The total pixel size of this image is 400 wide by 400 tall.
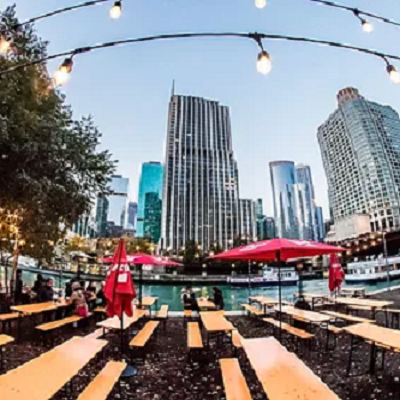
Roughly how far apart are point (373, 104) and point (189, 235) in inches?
4153

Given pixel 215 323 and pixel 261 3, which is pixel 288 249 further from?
pixel 261 3

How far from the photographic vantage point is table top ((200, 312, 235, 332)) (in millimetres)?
6453

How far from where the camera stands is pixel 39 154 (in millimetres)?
10352

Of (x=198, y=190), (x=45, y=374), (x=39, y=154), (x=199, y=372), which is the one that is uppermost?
(x=198, y=190)

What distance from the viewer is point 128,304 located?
610cm

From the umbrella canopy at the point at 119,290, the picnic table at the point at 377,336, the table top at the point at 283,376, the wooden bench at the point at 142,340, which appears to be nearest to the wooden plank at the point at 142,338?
the wooden bench at the point at 142,340

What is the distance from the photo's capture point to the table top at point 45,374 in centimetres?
287

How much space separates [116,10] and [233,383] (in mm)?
5217

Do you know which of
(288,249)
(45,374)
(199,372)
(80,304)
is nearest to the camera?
(45,374)

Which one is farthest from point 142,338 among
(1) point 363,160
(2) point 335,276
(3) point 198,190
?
(1) point 363,160

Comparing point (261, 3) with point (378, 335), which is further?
point (378, 335)

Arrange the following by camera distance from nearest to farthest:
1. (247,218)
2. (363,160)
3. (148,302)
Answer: (148,302), (363,160), (247,218)

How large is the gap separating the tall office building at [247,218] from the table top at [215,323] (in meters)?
124

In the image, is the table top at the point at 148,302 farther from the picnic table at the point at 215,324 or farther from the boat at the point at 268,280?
the boat at the point at 268,280
